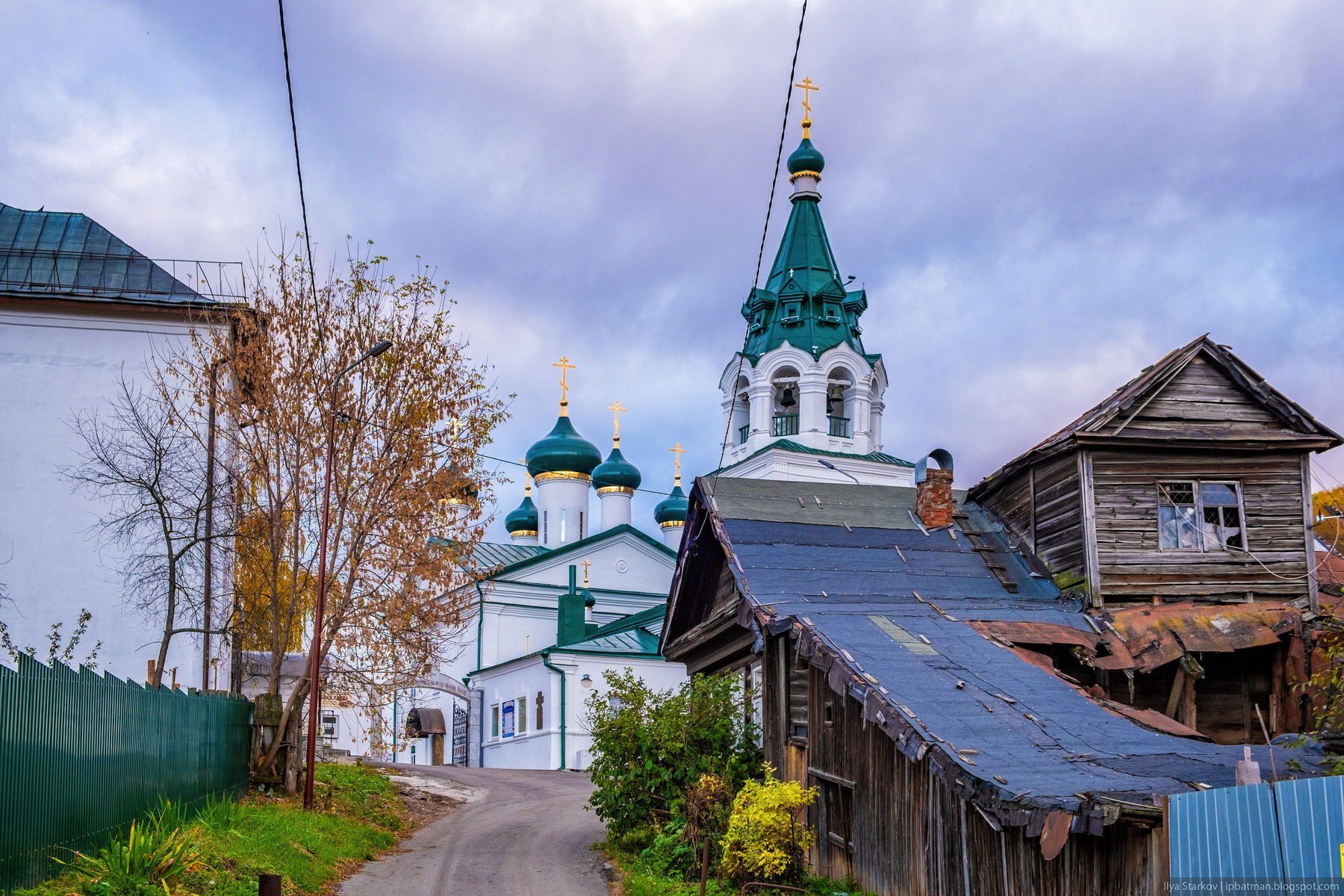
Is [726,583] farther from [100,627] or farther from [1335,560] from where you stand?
[100,627]

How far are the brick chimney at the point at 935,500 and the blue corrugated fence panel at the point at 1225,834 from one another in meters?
11.4

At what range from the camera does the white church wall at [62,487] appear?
2673 cm

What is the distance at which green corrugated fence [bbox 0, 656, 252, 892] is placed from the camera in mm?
10055

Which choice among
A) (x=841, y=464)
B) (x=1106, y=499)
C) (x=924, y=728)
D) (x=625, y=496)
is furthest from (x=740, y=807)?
(x=625, y=496)

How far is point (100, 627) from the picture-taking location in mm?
26750

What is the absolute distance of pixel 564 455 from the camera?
2235 inches

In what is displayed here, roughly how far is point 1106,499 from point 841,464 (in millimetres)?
25956

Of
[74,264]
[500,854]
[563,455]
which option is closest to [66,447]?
[74,264]

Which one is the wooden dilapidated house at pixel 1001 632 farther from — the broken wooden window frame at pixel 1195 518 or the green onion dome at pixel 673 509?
the green onion dome at pixel 673 509

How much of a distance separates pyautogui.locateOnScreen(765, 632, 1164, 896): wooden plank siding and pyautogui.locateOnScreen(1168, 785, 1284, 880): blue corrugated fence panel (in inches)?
13.0

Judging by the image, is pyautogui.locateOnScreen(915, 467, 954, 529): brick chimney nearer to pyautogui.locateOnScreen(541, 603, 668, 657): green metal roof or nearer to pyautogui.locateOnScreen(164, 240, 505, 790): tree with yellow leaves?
pyautogui.locateOnScreen(164, 240, 505, 790): tree with yellow leaves

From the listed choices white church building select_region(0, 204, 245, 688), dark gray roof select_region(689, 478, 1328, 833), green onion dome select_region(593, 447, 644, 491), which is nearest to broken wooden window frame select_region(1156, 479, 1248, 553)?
dark gray roof select_region(689, 478, 1328, 833)

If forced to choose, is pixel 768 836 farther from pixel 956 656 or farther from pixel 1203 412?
pixel 1203 412

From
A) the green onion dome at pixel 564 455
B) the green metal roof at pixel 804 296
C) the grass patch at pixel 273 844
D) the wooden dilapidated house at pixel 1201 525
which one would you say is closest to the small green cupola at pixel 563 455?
the green onion dome at pixel 564 455
